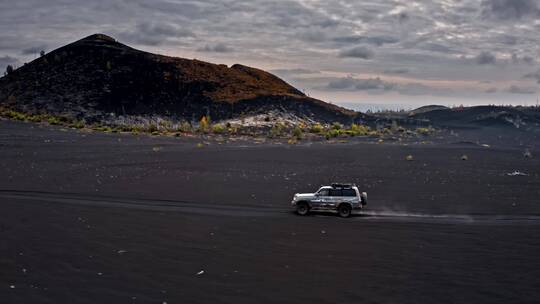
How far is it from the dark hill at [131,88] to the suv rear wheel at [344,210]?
98.4 m

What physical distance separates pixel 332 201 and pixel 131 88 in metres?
117

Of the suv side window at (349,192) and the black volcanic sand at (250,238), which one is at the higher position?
the suv side window at (349,192)

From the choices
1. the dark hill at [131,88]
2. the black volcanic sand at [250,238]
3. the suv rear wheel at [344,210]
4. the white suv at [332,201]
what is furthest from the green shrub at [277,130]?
the suv rear wheel at [344,210]

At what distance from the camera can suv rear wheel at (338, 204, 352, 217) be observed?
28.6 meters

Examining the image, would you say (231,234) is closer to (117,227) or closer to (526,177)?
(117,227)

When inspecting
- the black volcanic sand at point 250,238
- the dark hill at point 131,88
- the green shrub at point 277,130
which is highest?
the dark hill at point 131,88

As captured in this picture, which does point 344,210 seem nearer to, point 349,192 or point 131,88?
point 349,192

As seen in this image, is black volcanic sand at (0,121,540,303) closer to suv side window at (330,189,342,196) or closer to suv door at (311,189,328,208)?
suv door at (311,189,328,208)

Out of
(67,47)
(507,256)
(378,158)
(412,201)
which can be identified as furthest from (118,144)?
(67,47)

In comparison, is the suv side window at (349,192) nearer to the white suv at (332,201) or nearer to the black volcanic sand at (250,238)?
the white suv at (332,201)

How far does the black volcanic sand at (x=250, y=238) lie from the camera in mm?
16375

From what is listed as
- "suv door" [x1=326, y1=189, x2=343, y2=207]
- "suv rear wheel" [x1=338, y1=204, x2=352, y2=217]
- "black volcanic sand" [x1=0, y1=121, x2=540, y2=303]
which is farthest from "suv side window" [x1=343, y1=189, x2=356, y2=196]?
"black volcanic sand" [x1=0, y1=121, x2=540, y2=303]

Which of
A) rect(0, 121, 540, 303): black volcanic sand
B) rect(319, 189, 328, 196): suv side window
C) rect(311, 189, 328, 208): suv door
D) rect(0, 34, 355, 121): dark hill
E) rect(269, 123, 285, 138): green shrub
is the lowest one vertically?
rect(0, 121, 540, 303): black volcanic sand

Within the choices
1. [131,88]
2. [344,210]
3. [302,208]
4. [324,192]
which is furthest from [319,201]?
[131,88]
